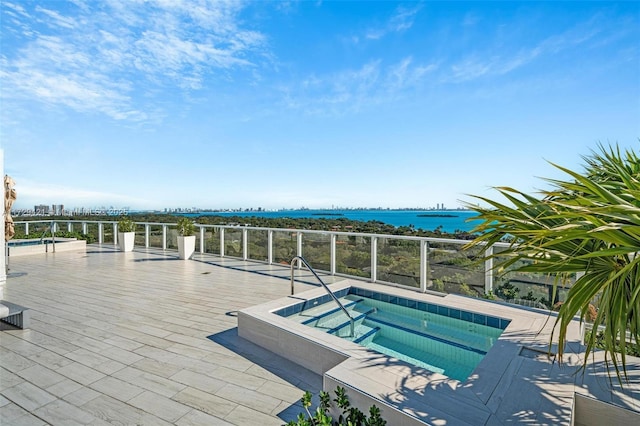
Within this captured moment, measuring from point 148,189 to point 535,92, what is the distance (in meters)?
17.7

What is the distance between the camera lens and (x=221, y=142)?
14438mm

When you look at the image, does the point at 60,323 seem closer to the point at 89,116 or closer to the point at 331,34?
the point at 89,116

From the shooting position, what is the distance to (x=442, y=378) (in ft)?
7.31

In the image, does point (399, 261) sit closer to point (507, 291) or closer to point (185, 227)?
point (507, 291)

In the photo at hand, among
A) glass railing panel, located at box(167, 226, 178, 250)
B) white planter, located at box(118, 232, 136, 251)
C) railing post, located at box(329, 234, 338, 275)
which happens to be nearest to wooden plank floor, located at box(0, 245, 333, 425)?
railing post, located at box(329, 234, 338, 275)

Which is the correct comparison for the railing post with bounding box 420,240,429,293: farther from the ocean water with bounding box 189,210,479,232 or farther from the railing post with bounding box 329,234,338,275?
the railing post with bounding box 329,234,338,275

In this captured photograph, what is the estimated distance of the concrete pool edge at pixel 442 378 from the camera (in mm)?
1835

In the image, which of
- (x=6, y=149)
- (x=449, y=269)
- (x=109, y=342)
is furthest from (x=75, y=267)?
(x=449, y=269)

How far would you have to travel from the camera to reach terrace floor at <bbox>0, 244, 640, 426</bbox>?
213 centimetres

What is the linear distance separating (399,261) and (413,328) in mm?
1692

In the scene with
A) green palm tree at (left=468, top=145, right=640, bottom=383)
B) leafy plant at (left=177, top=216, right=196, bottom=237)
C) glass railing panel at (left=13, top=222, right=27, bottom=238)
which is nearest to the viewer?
green palm tree at (left=468, top=145, right=640, bottom=383)

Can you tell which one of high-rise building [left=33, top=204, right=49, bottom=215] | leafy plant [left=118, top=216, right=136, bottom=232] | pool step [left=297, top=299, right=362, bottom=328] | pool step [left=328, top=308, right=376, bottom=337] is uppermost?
high-rise building [left=33, top=204, right=49, bottom=215]

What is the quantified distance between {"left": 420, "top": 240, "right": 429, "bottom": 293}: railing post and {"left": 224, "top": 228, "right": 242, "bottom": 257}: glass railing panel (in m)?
4.91

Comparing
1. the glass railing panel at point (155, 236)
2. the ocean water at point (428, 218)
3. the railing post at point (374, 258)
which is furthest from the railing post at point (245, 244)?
the railing post at point (374, 258)
